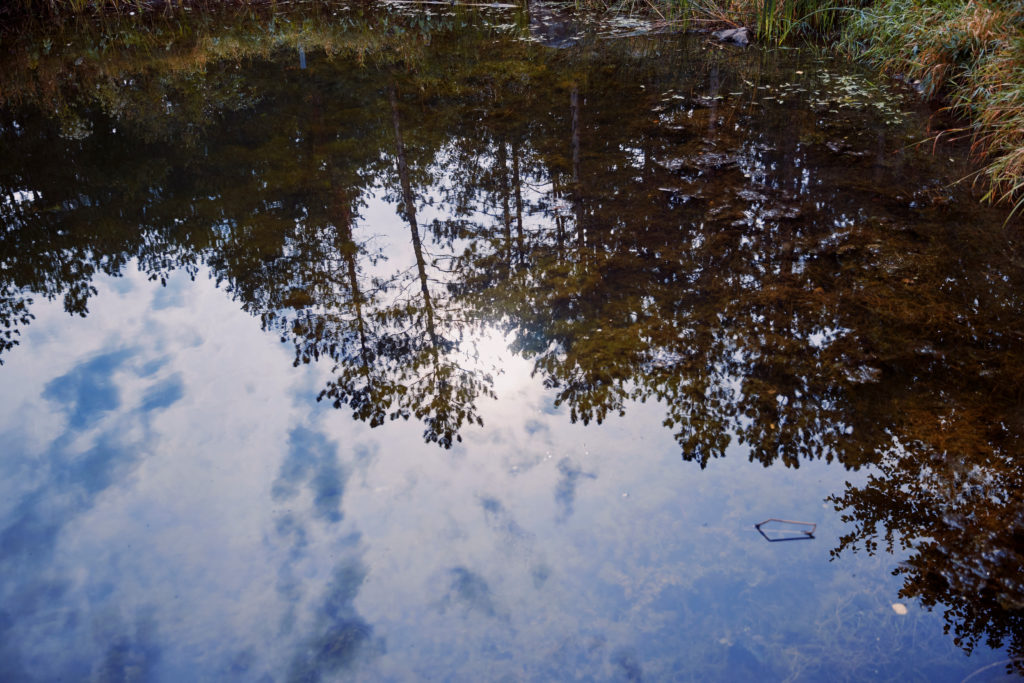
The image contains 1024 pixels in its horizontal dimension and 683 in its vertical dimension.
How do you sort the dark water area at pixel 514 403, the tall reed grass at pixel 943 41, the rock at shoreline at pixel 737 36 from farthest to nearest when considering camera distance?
the rock at shoreline at pixel 737 36
the tall reed grass at pixel 943 41
the dark water area at pixel 514 403

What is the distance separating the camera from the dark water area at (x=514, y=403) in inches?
87.3

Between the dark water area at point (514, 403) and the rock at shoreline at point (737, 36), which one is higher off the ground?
the rock at shoreline at point (737, 36)

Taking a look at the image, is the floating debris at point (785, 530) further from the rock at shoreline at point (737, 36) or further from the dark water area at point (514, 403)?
the rock at shoreline at point (737, 36)

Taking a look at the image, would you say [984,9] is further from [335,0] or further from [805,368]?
[335,0]

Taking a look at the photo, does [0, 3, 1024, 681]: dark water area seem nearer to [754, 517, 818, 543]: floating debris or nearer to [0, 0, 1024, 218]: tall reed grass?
[754, 517, 818, 543]: floating debris

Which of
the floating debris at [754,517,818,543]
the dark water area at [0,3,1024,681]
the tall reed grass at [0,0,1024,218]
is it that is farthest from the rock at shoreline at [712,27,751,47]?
the floating debris at [754,517,818,543]

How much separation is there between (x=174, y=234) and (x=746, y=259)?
4017 millimetres

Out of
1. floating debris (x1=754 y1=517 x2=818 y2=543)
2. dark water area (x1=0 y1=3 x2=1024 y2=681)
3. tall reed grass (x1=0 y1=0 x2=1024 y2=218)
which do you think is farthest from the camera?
tall reed grass (x1=0 y1=0 x2=1024 y2=218)

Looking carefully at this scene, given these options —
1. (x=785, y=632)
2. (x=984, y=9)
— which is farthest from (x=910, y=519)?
(x=984, y=9)

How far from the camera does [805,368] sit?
3.28 meters

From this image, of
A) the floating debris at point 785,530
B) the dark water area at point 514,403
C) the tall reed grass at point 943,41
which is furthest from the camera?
the tall reed grass at point 943,41

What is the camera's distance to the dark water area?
7.27ft

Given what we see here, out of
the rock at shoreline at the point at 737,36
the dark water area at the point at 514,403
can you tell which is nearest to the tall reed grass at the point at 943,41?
the rock at shoreline at the point at 737,36

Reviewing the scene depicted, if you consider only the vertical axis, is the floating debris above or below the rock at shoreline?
below
